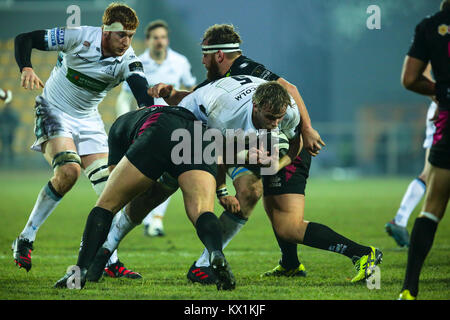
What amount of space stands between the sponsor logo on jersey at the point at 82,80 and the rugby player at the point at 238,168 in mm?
811

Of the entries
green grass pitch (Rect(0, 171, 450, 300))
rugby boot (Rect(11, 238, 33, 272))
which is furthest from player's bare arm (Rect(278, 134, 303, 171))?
rugby boot (Rect(11, 238, 33, 272))

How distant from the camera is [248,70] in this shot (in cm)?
584

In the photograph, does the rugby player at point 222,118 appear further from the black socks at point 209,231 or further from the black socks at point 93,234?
the black socks at point 209,231

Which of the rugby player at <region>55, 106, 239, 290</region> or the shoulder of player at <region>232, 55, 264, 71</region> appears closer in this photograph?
the rugby player at <region>55, 106, 239, 290</region>

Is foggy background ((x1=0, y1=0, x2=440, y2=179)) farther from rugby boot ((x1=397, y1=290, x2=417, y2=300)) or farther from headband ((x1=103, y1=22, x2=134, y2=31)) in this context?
rugby boot ((x1=397, y1=290, x2=417, y2=300))

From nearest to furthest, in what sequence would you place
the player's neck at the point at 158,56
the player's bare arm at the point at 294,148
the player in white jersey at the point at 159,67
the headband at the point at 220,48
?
the player's bare arm at the point at 294,148 → the headband at the point at 220,48 → the player in white jersey at the point at 159,67 → the player's neck at the point at 158,56

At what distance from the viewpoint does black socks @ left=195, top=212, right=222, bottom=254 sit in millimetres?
4723

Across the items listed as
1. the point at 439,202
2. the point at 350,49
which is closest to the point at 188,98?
the point at 439,202

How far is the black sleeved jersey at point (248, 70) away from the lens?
581cm

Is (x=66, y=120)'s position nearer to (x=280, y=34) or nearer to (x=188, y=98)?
(x=188, y=98)

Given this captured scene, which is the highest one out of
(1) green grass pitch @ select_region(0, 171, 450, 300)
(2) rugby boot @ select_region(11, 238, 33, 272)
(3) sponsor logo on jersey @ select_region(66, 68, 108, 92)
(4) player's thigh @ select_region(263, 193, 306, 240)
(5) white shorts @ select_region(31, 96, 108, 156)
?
(3) sponsor logo on jersey @ select_region(66, 68, 108, 92)

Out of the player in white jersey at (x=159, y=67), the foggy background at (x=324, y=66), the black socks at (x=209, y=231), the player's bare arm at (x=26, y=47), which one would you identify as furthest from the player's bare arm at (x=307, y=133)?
the foggy background at (x=324, y=66)

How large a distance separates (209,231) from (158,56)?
5.57 metres
